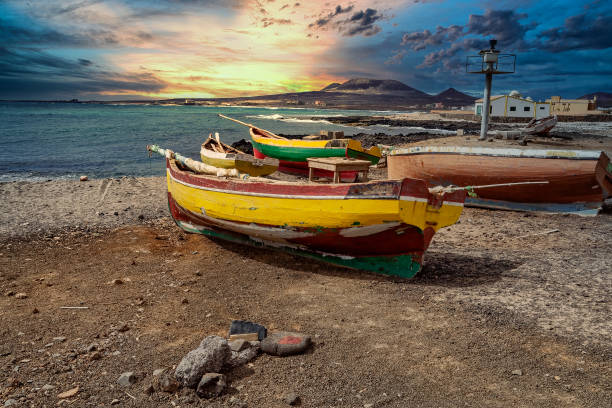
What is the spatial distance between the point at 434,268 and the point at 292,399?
3897 mm

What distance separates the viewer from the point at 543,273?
6.33 m

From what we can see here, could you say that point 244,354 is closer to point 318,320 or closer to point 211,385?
point 211,385

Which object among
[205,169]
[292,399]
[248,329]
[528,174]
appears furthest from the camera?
[528,174]

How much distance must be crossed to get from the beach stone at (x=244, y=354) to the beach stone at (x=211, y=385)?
0.30 meters

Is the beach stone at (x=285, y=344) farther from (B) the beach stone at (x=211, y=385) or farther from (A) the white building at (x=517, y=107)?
(A) the white building at (x=517, y=107)

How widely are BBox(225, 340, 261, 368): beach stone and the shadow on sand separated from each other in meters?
2.22

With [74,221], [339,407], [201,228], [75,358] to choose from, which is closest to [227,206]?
[201,228]

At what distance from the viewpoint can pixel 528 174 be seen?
10.1m

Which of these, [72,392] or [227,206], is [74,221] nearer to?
[227,206]

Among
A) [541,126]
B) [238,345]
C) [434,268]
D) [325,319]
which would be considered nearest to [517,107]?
[541,126]

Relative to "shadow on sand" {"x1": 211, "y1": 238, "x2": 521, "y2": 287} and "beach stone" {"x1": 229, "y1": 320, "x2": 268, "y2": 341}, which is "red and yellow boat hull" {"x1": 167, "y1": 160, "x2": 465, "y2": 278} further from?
"beach stone" {"x1": 229, "y1": 320, "x2": 268, "y2": 341}

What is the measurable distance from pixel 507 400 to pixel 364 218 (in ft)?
9.77

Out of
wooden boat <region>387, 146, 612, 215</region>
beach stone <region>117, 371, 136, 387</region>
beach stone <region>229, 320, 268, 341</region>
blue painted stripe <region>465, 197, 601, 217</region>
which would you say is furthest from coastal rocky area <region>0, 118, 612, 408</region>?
wooden boat <region>387, 146, 612, 215</region>

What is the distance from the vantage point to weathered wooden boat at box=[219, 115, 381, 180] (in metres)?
13.7
